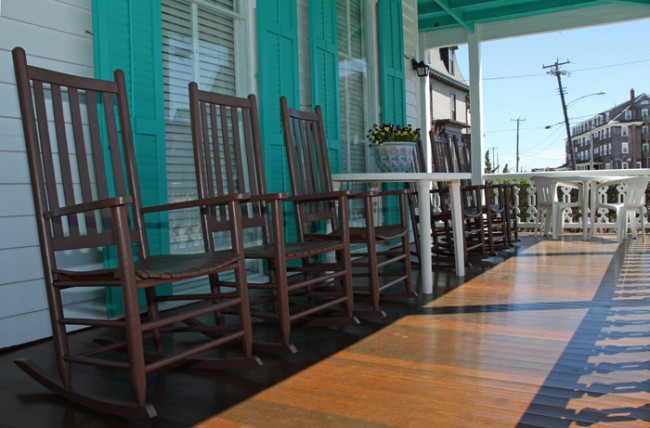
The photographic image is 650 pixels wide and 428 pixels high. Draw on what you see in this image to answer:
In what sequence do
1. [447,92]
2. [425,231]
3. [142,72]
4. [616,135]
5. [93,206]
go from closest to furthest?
1. [93,206]
2. [142,72]
3. [425,231]
4. [447,92]
5. [616,135]

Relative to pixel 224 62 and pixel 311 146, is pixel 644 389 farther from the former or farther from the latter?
pixel 224 62

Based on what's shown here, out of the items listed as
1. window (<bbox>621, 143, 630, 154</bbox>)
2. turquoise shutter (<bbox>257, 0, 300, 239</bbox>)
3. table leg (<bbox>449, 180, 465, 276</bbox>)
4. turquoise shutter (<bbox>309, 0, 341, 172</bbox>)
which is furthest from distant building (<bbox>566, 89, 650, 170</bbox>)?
turquoise shutter (<bbox>257, 0, 300, 239</bbox>)

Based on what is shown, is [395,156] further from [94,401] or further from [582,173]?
[582,173]

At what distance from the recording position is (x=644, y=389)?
177 centimetres

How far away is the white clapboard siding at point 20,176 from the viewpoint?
2400mm

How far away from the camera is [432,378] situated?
191 cm

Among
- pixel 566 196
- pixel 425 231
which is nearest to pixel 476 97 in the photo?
pixel 566 196

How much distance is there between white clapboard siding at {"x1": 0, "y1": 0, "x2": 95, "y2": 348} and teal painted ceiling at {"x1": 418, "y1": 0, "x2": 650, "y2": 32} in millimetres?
4971

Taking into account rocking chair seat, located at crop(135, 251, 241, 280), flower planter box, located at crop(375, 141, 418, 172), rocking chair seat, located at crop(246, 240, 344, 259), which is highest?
flower planter box, located at crop(375, 141, 418, 172)

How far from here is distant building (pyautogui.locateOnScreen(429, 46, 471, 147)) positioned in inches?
816

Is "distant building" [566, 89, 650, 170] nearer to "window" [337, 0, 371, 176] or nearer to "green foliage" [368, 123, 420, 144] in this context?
"window" [337, 0, 371, 176]

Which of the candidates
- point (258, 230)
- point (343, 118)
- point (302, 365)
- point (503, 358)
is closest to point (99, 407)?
point (302, 365)

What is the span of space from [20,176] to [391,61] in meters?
3.88

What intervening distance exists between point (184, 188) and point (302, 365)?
61.2 inches
